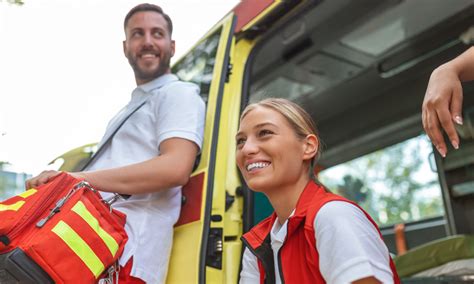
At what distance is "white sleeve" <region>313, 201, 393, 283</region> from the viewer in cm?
100

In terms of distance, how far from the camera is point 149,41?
1.99 m

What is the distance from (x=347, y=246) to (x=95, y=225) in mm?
754

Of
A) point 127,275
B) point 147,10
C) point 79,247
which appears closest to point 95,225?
point 79,247

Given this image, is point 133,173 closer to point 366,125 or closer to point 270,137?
point 270,137

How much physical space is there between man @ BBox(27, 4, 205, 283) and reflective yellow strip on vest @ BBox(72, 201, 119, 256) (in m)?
0.11

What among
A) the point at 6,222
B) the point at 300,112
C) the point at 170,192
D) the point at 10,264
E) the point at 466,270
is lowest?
the point at 466,270

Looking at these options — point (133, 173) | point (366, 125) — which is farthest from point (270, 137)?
point (366, 125)

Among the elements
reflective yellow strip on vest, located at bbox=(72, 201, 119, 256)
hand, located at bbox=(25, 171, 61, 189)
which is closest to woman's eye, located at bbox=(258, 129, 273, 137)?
reflective yellow strip on vest, located at bbox=(72, 201, 119, 256)

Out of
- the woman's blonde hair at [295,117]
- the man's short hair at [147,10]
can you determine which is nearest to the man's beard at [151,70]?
the man's short hair at [147,10]

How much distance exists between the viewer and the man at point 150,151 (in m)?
1.57

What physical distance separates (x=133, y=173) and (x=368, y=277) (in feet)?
2.91

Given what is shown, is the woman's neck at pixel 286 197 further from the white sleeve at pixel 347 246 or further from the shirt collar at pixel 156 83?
the shirt collar at pixel 156 83

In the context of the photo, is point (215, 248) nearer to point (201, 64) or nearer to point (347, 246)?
point (347, 246)

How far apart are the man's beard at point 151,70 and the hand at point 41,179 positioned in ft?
2.12
